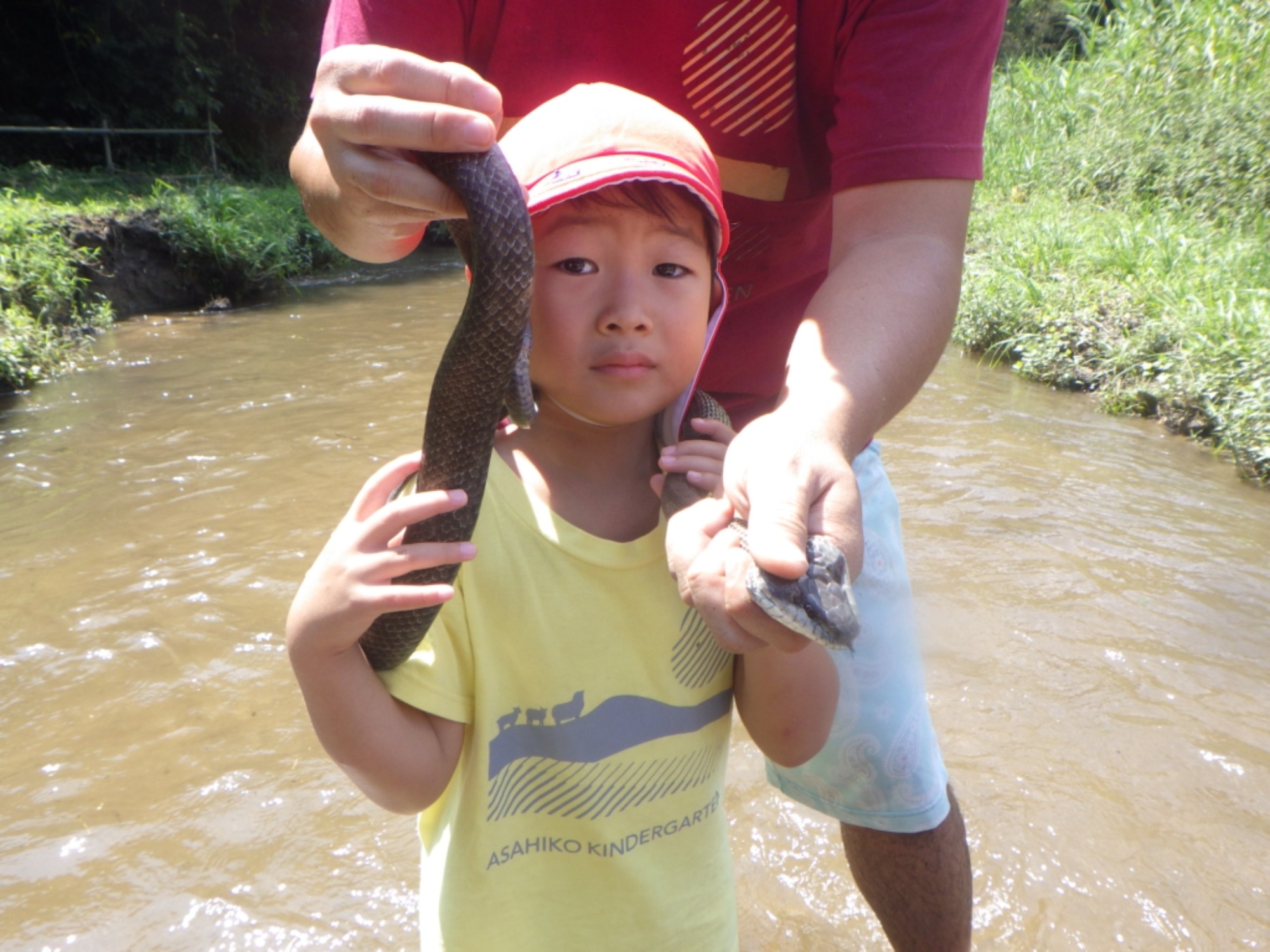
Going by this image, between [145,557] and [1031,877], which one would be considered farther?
[145,557]

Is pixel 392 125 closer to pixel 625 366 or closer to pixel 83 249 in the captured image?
pixel 625 366

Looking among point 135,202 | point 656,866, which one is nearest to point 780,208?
point 656,866

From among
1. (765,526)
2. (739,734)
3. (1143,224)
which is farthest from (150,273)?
(765,526)

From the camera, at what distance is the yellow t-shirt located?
1538mm

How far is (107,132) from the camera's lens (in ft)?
52.3

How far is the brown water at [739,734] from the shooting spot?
2.64m

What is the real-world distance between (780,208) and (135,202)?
13232 millimetres

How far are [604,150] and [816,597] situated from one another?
2.42 feet

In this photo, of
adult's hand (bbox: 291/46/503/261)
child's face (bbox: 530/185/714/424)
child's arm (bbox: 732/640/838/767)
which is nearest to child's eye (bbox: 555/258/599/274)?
child's face (bbox: 530/185/714/424)

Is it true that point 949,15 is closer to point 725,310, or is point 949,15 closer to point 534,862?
point 725,310

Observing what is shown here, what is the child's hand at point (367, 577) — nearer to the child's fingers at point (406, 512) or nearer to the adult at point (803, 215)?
the child's fingers at point (406, 512)

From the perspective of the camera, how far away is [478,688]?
4.99ft

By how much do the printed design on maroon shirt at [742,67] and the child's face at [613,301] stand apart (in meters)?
0.44

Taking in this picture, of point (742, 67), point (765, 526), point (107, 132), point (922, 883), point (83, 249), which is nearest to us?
point (765, 526)
